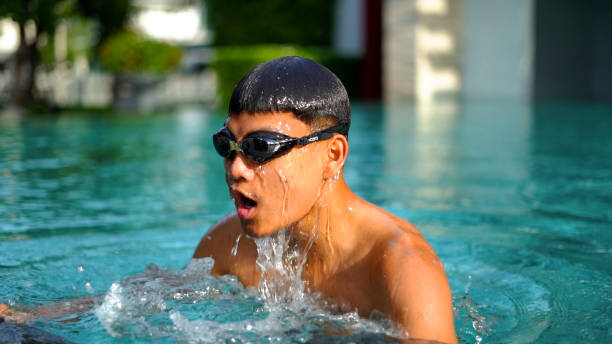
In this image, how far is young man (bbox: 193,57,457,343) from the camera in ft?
7.36

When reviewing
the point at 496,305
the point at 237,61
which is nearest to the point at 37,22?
the point at 237,61

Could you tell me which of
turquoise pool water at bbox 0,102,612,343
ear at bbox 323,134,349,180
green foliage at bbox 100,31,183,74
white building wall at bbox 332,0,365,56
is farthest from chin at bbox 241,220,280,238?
white building wall at bbox 332,0,365,56

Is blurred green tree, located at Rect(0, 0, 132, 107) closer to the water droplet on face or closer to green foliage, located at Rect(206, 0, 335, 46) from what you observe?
green foliage, located at Rect(206, 0, 335, 46)

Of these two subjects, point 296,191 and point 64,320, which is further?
point 64,320

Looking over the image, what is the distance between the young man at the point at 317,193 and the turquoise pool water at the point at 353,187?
0.15 m

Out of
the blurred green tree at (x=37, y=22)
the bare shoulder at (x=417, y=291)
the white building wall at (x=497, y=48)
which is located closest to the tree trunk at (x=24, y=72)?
the blurred green tree at (x=37, y=22)

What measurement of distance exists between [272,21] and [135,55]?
6.72 meters

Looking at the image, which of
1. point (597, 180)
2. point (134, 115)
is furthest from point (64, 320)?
point (134, 115)

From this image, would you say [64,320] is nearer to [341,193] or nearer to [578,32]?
[341,193]

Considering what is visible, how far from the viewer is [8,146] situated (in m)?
9.70

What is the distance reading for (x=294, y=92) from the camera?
2.31 metres

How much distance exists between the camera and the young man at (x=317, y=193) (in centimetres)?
224

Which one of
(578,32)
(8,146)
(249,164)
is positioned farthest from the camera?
(578,32)

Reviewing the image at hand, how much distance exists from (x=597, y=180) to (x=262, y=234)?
15.7ft
